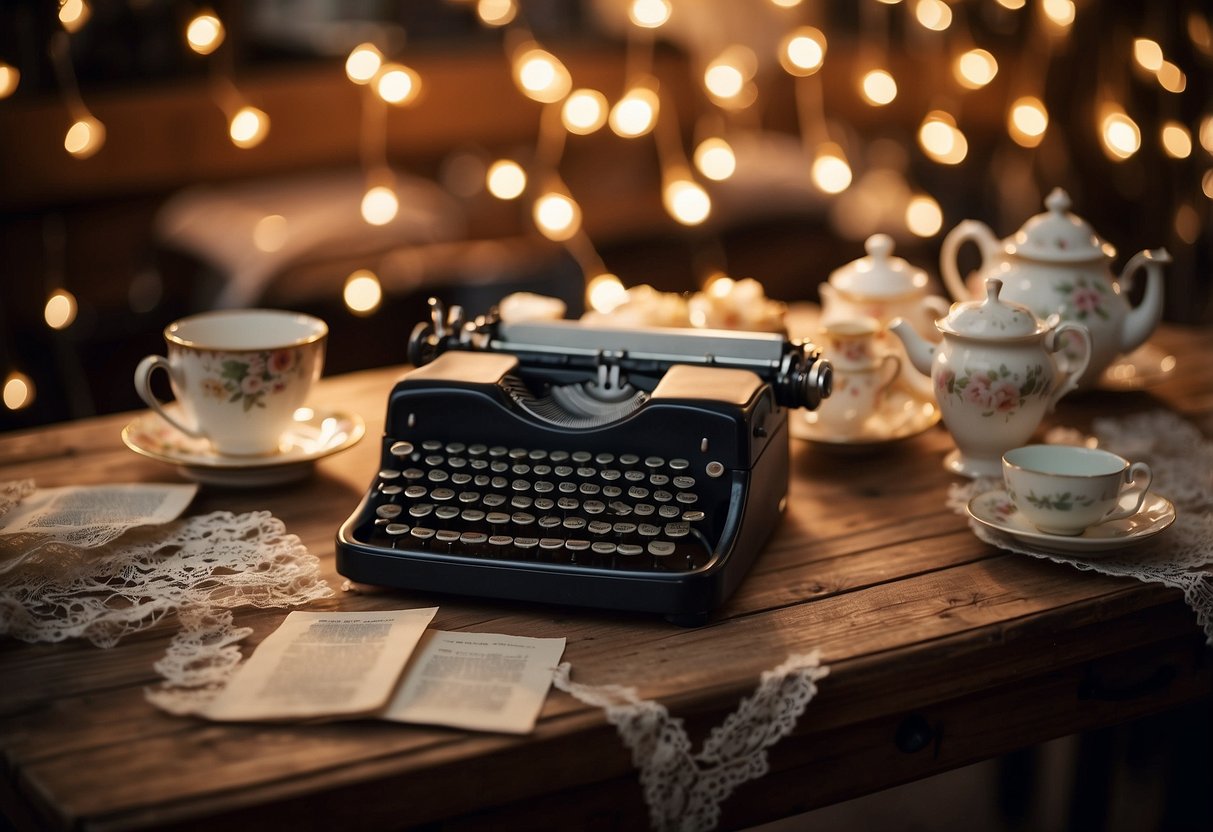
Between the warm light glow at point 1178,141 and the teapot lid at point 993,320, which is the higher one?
the warm light glow at point 1178,141

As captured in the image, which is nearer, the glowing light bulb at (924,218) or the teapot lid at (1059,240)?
the teapot lid at (1059,240)

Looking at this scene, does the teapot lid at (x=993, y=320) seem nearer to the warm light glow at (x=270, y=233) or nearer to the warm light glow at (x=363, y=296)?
the warm light glow at (x=363, y=296)

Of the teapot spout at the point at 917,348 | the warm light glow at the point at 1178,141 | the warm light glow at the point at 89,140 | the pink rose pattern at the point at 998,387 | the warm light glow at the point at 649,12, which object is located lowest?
the pink rose pattern at the point at 998,387

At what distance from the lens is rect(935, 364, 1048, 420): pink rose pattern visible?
1276 millimetres

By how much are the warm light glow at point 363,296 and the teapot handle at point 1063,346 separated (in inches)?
63.6

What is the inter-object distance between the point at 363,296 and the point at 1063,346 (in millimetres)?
1681

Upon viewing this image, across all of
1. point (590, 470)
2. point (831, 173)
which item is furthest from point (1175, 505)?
point (831, 173)

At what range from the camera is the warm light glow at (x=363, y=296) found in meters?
2.68

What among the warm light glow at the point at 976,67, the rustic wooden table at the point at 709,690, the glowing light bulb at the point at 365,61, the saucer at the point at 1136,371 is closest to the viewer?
the rustic wooden table at the point at 709,690

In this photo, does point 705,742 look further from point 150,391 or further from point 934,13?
point 934,13

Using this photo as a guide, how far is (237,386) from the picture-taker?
1.29 metres

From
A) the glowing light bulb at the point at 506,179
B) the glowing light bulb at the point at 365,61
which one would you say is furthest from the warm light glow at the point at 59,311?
the glowing light bulb at the point at 506,179

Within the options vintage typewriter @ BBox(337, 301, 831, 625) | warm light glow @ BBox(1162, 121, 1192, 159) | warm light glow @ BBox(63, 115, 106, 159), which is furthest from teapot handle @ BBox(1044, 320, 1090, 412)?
warm light glow @ BBox(63, 115, 106, 159)

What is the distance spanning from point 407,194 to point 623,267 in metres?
0.58
